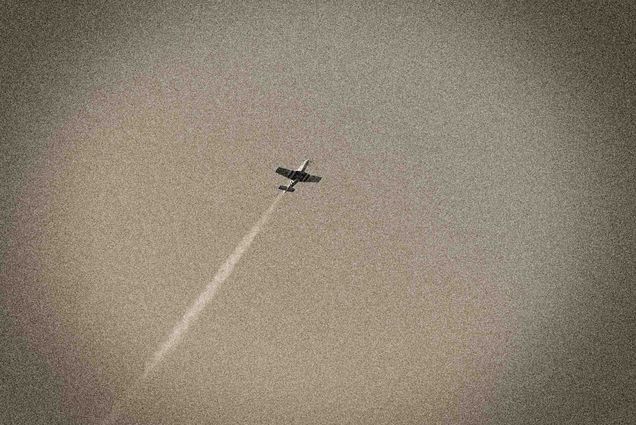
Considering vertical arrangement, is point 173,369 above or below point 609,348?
below

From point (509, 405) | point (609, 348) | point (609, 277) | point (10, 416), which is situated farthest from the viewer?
point (609, 277)

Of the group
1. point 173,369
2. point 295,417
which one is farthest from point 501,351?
point 173,369

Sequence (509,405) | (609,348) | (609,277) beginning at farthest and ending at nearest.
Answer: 1. (609,277)
2. (609,348)
3. (509,405)

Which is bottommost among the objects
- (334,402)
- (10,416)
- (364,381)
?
(10,416)

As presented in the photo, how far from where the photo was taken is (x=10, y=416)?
58.2m

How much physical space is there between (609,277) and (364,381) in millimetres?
43825

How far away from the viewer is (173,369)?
67188mm

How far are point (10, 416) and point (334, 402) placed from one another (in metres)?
43.1

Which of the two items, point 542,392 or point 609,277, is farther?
point 609,277

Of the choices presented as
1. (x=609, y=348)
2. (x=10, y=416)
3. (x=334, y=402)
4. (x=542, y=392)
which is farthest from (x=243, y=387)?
(x=609, y=348)

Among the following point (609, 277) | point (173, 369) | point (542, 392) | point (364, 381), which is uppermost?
point (609, 277)

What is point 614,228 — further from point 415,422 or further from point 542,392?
point 415,422

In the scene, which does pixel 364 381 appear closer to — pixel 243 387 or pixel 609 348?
pixel 243 387

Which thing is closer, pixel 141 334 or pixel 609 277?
pixel 141 334
